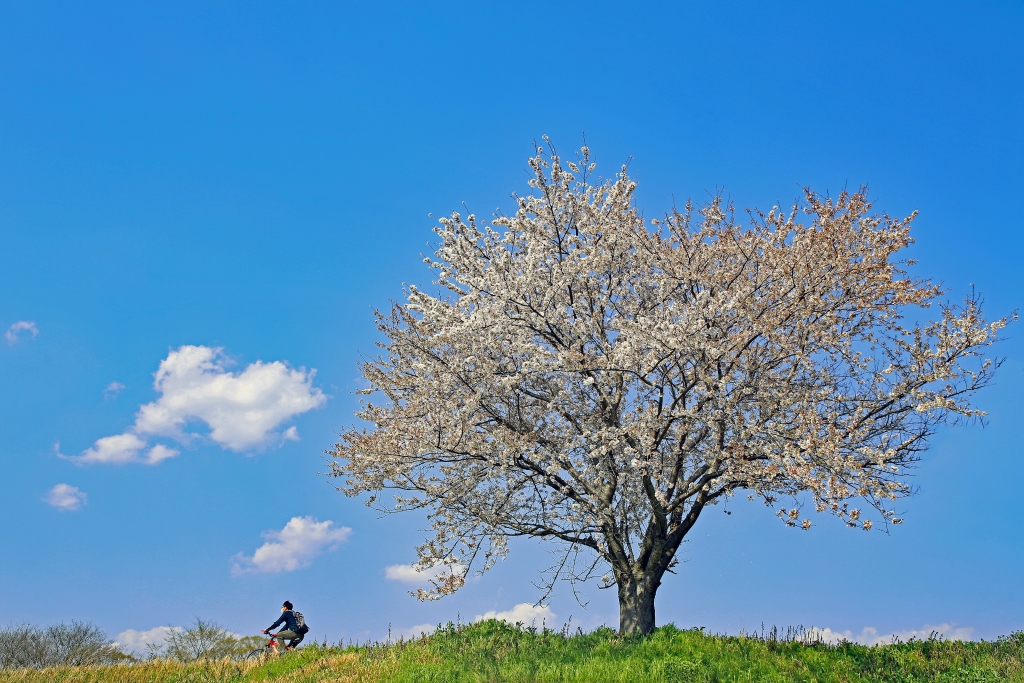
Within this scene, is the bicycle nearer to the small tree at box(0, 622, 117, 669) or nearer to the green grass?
the green grass

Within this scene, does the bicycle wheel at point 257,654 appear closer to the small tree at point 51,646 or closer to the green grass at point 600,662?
the green grass at point 600,662

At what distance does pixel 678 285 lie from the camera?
16234 millimetres

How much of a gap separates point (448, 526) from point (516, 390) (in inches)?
151

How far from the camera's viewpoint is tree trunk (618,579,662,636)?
15883mm

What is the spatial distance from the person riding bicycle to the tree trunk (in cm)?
846

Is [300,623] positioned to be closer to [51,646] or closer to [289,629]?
[289,629]

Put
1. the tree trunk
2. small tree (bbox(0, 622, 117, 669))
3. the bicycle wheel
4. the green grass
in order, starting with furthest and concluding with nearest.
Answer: small tree (bbox(0, 622, 117, 669)), the bicycle wheel, the tree trunk, the green grass

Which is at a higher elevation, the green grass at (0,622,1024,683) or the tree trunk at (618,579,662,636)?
the tree trunk at (618,579,662,636)

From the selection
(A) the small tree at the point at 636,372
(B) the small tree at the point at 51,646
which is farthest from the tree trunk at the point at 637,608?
(B) the small tree at the point at 51,646

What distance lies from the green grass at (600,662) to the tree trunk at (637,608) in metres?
0.43

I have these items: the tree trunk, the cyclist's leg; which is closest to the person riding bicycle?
the cyclist's leg

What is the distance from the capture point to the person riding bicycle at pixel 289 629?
18.8m

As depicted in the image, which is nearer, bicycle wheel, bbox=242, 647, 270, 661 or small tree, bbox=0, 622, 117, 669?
bicycle wheel, bbox=242, 647, 270, 661

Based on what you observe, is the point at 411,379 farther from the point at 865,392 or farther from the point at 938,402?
the point at 938,402
